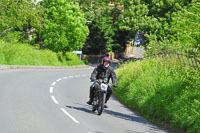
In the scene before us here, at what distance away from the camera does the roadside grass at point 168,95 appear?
944cm

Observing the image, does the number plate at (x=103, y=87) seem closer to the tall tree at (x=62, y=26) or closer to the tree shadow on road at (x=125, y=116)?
the tree shadow on road at (x=125, y=116)

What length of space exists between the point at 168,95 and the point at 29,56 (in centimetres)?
2410

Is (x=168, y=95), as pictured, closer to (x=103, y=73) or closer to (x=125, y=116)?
(x=125, y=116)

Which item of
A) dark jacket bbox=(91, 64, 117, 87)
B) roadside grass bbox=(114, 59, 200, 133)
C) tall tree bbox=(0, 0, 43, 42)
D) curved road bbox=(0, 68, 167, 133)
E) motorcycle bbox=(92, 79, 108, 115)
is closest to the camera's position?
curved road bbox=(0, 68, 167, 133)

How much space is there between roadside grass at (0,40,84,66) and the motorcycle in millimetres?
18786

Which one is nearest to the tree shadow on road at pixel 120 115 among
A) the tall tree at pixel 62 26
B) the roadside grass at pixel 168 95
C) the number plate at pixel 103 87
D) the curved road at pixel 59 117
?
the curved road at pixel 59 117

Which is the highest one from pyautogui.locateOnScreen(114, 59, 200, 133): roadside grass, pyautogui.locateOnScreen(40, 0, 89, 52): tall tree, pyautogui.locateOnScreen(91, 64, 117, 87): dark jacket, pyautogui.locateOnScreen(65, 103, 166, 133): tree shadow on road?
pyautogui.locateOnScreen(40, 0, 89, 52): tall tree

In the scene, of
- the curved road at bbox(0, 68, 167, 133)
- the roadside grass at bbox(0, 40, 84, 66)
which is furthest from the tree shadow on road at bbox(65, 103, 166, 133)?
the roadside grass at bbox(0, 40, 84, 66)

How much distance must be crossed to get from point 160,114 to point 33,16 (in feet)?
78.3

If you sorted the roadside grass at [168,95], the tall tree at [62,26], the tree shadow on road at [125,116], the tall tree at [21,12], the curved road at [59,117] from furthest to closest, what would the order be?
the tall tree at [62,26] → the tall tree at [21,12] → the tree shadow on road at [125,116] → the roadside grass at [168,95] → the curved road at [59,117]

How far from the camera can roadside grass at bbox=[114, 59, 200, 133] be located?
9438 millimetres

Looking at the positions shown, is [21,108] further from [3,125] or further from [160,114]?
[160,114]

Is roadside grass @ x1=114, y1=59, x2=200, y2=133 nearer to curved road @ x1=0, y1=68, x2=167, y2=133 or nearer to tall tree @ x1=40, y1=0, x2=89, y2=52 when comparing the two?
curved road @ x1=0, y1=68, x2=167, y2=133

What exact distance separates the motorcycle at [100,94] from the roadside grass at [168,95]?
1623mm
